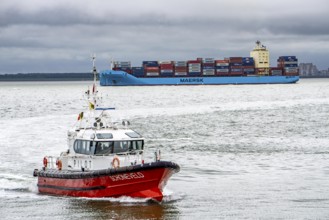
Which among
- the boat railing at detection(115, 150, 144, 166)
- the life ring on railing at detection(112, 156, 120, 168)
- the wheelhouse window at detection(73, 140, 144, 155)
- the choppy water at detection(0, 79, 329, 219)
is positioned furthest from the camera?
the wheelhouse window at detection(73, 140, 144, 155)

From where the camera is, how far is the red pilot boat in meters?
25.6

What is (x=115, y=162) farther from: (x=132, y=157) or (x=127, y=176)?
(x=127, y=176)

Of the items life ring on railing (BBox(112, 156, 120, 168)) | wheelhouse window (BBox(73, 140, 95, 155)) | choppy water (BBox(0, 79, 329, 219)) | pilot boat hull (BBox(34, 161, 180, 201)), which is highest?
wheelhouse window (BBox(73, 140, 95, 155))

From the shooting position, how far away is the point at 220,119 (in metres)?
72.0

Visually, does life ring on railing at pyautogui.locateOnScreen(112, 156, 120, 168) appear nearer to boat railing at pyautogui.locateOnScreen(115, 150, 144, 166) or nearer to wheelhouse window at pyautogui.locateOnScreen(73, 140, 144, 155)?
boat railing at pyautogui.locateOnScreen(115, 150, 144, 166)

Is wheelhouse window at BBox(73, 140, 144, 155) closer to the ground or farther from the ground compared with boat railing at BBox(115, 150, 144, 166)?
farther from the ground

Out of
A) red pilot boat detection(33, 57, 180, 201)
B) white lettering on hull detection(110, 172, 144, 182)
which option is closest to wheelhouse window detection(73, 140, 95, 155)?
red pilot boat detection(33, 57, 180, 201)

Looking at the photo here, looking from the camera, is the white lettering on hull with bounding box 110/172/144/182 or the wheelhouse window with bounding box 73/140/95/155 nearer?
the white lettering on hull with bounding box 110/172/144/182

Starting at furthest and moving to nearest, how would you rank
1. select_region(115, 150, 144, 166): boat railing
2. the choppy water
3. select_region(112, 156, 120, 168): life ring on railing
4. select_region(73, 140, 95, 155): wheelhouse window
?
1. select_region(73, 140, 95, 155): wheelhouse window
2. select_region(115, 150, 144, 166): boat railing
3. select_region(112, 156, 120, 168): life ring on railing
4. the choppy water

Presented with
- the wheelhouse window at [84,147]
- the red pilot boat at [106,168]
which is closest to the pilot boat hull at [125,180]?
the red pilot boat at [106,168]

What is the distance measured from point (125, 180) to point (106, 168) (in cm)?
123

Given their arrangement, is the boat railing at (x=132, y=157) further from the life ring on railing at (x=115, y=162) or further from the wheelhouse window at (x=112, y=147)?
the life ring on railing at (x=115, y=162)

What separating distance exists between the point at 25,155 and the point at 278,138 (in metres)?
19.7

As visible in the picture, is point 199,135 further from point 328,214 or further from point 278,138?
point 328,214
